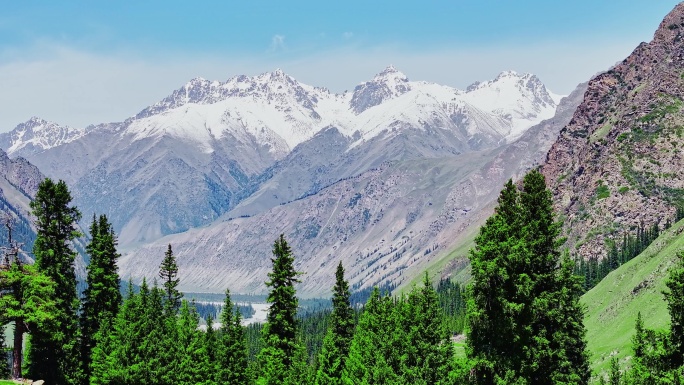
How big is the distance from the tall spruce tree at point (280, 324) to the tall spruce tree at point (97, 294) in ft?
53.3

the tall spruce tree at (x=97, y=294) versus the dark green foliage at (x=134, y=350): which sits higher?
the tall spruce tree at (x=97, y=294)

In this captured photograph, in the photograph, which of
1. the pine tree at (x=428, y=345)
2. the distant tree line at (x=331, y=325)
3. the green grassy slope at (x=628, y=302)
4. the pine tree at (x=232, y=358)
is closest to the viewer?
the distant tree line at (x=331, y=325)

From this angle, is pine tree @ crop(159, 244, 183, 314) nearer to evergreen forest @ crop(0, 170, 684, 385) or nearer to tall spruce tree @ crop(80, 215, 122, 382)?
evergreen forest @ crop(0, 170, 684, 385)

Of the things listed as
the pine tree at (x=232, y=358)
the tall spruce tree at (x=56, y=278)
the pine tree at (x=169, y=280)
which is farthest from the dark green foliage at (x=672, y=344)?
the pine tree at (x=169, y=280)

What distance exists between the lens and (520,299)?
38438 millimetres

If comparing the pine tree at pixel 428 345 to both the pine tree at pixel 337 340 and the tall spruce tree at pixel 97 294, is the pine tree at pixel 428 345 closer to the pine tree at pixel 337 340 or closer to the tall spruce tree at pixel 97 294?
the pine tree at pixel 337 340

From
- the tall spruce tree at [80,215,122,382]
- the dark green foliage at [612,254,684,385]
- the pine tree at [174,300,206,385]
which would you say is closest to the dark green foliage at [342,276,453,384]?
the dark green foliage at [612,254,684,385]

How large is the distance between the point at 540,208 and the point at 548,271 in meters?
3.82

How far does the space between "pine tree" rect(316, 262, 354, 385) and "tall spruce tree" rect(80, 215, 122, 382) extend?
21516mm

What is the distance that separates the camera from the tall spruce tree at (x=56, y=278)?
61500 mm

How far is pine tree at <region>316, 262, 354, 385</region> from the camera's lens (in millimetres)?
66625

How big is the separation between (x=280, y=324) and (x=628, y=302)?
9042 centimetres

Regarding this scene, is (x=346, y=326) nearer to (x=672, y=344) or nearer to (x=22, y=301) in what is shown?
(x=22, y=301)

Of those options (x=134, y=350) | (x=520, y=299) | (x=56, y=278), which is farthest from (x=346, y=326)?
(x=520, y=299)
